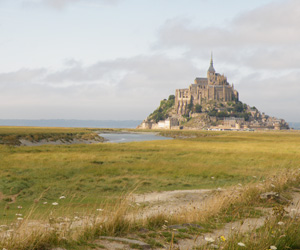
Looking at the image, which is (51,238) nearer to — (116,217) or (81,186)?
(116,217)

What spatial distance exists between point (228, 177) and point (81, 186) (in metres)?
9.57

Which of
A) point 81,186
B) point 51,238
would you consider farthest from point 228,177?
point 51,238

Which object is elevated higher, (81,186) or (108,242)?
(108,242)

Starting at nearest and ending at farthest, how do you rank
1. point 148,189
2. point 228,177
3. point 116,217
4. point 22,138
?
point 116,217 < point 148,189 < point 228,177 < point 22,138

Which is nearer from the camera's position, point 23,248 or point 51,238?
point 23,248

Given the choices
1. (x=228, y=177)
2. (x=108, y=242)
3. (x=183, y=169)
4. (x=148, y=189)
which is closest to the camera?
(x=108, y=242)

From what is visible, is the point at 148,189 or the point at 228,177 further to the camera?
the point at 228,177

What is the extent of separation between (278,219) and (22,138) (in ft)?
176

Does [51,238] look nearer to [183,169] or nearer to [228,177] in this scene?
[228,177]

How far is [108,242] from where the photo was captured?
671 cm

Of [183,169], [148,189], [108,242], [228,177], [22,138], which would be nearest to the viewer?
[108,242]

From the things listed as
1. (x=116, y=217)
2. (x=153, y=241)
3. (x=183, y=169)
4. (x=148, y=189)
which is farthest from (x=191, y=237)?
(x=183, y=169)

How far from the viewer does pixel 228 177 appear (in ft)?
73.2

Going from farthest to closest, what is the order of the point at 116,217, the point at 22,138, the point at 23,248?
the point at 22,138 → the point at 116,217 → the point at 23,248
